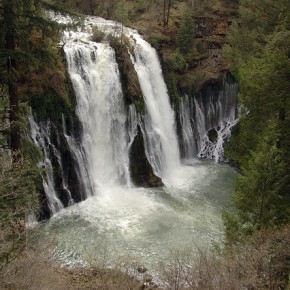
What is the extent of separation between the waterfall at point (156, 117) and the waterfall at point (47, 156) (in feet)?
23.9

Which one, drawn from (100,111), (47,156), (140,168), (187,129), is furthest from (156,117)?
(47,156)

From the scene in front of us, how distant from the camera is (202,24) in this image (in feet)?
→ 110

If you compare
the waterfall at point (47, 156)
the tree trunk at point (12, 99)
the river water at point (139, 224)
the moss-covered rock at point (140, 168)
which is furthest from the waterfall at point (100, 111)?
the tree trunk at point (12, 99)

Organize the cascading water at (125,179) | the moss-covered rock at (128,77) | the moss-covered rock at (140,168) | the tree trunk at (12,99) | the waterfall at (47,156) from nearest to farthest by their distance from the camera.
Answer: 1. the tree trunk at (12,99)
2. the cascading water at (125,179)
3. the waterfall at (47,156)
4. the moss-covered rock at (140,168)
5. the moss-covered rock at (128,77)

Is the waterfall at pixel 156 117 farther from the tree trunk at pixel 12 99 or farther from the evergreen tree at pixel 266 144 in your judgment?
the tree trunk at pixel 12 99

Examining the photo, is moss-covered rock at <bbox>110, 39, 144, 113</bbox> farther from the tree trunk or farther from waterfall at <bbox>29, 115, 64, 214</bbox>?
the tree trunk

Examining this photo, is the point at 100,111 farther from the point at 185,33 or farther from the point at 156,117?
the point at 185,33

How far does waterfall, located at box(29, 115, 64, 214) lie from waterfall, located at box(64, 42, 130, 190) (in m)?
2.51

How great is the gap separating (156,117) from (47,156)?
967 cm

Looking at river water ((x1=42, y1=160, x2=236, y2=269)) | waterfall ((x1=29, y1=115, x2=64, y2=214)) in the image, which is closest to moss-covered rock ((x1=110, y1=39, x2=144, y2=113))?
river water ((x1=42, y1=160, x2=236, y2=269))

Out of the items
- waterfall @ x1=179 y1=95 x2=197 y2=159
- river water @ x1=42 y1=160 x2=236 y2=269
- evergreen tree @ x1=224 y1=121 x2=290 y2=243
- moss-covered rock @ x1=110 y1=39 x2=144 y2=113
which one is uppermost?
moss-covered rock @ x1=110 y1=39 x2=144 y2=113

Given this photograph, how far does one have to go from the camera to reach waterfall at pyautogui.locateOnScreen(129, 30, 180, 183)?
2550cm

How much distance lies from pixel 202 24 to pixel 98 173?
737 inches

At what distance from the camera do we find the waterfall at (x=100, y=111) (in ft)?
72.5
